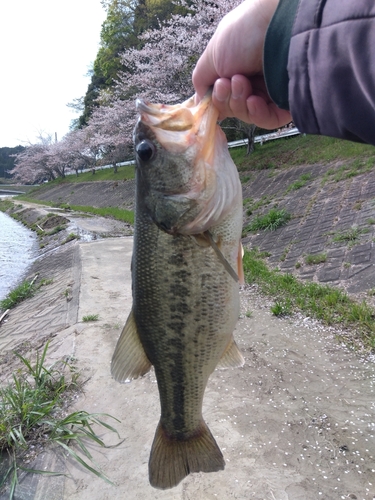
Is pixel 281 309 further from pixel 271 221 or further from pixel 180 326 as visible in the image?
pixel 180 326

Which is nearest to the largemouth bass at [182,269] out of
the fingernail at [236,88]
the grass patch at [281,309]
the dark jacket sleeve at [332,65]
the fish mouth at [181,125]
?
the fish mouth at [181,125]

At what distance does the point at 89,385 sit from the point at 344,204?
6458 mm

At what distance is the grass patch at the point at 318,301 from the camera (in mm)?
5113

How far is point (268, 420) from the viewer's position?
3.79 m

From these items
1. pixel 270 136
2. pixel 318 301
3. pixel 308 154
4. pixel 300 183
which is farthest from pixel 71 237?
pixel 318 301

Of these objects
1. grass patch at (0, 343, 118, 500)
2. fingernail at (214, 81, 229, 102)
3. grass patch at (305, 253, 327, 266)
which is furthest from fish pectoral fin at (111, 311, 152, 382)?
grass patch at (305, 253, 327, 266)

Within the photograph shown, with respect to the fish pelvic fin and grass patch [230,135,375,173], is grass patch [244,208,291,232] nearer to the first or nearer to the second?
grass patch [230,135,375,173]

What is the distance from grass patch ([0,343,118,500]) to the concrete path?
0.47 feet

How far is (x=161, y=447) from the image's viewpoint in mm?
2242

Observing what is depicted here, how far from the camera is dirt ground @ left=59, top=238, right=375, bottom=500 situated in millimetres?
3092

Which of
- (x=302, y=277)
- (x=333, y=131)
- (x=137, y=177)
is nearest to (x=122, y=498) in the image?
(x=137, y=177)

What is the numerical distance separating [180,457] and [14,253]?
16765 millimetres

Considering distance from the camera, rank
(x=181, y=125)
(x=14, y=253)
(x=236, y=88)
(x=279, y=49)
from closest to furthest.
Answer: (x=279, y=49) < (x=181, y=125) < (x=236, y=88) < (x=14, y=253)

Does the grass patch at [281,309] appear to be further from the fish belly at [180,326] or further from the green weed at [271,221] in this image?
the fish belly at [180,326]
